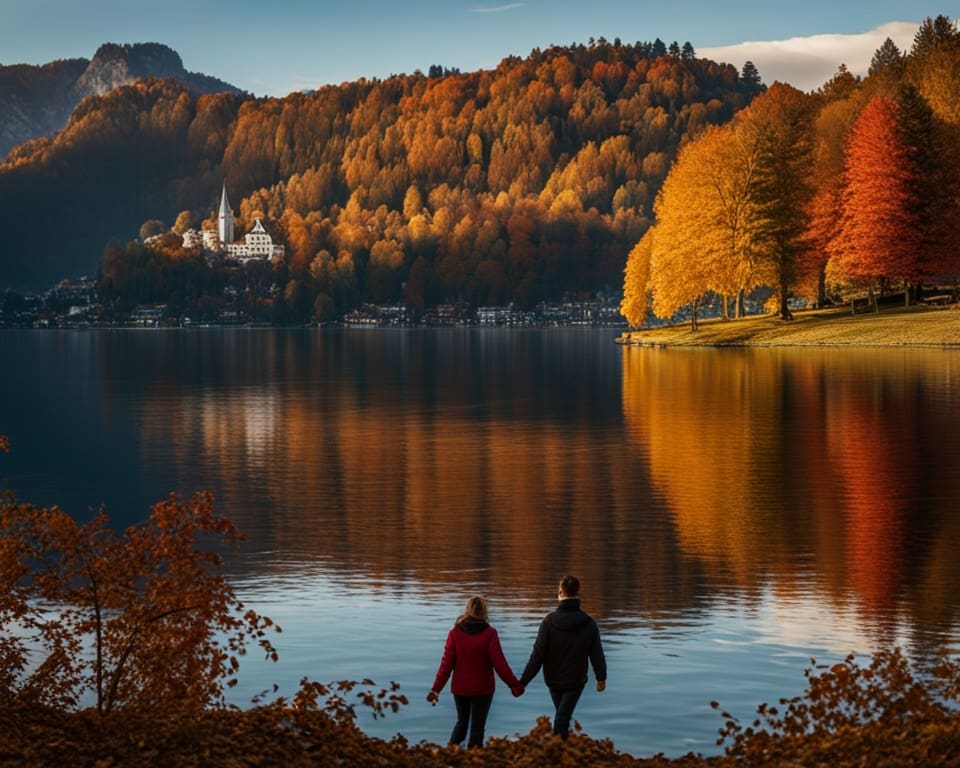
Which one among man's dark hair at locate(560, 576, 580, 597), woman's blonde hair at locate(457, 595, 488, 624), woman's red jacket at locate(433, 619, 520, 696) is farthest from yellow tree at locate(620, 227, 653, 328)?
woman's blonde hair at locate(457, 595, 488, 624)

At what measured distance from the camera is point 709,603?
2123 centimetres

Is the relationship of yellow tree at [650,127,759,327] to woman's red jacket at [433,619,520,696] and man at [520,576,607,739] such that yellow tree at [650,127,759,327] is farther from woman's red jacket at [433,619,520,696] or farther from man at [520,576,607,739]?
woman's red jacket at [433,619,520,696]

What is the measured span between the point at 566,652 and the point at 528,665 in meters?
0.41

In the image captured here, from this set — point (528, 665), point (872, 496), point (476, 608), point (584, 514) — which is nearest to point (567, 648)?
point (528, 665)

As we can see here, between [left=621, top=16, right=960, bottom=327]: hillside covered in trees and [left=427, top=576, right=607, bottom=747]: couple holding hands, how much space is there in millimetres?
83231

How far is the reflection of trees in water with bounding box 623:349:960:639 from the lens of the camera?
77.0 ft

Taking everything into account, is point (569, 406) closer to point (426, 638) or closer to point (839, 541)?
point (839, 541)

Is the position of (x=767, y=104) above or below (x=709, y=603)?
above

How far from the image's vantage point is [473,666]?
13.6 meters

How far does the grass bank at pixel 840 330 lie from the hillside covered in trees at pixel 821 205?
243 centimetres

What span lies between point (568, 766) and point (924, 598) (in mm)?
10248

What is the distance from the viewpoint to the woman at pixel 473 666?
1351cm

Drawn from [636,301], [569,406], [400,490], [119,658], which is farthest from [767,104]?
[119,658]

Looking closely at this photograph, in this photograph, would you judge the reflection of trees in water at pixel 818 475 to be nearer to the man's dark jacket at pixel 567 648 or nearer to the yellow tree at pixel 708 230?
the man's dark jacket at pixel 567 648
